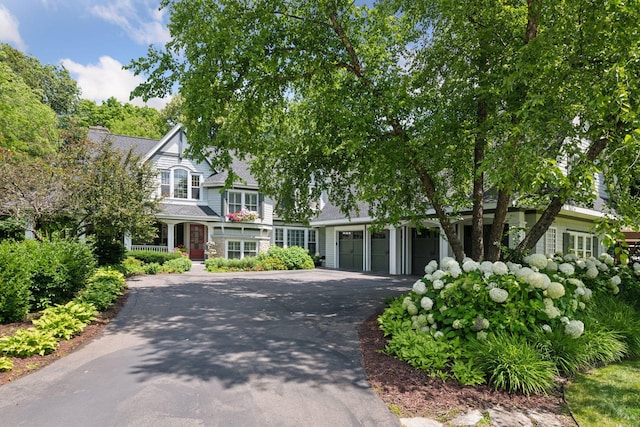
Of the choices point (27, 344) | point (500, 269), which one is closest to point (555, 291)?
point (500, 269)

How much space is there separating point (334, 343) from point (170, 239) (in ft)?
61.4

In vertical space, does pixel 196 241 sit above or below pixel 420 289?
above

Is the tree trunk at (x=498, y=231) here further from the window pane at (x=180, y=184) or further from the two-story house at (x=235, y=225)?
the window pane at (x=180, y=184)

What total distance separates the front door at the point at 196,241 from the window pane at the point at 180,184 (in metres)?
2.19

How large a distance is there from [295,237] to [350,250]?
634 cm

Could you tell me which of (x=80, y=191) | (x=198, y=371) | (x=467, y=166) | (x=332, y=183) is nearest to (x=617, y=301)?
(x=467, y=166)

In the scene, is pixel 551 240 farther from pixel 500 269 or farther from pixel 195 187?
pixel 195 187

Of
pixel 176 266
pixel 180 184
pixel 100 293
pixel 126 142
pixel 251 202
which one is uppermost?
pixel 126 142

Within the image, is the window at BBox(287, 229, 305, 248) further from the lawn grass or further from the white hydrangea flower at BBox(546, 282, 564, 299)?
the lawn grass

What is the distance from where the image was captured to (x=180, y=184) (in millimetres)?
23844

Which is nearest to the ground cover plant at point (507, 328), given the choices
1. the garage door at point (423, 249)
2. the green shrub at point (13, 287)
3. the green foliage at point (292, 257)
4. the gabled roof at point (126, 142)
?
the green shrub at point (13, 287)

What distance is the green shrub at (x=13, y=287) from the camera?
22.1ft

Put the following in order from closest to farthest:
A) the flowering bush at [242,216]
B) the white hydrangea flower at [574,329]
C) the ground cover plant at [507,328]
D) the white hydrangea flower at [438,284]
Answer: the ground cover plant at [507,328]
the white hydrangea flower at [574,329]
the white hydrangea flower at [438,284]
the flowering bush at [242,216]

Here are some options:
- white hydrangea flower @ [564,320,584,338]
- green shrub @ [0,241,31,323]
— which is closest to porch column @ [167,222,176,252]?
green shrub @ [0,241,31,323]
